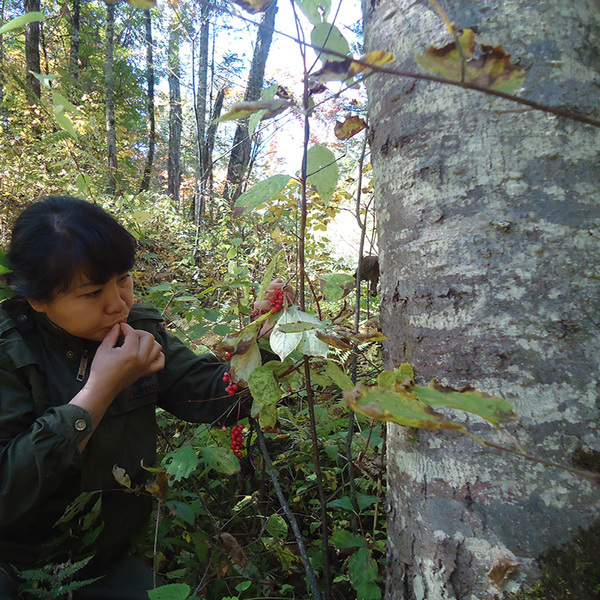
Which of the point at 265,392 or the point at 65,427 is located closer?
the point at 265,392

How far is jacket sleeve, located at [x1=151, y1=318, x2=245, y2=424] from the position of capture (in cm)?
158

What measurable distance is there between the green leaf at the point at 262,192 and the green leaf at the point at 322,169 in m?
0.15

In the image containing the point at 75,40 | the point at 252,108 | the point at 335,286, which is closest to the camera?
the point at 252,108

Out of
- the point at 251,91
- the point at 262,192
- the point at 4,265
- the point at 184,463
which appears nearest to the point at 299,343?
the point at 262,192

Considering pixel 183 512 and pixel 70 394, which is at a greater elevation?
pixel 70 394

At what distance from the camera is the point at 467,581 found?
0.62 meters

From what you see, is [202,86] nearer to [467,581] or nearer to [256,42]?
[256,42]

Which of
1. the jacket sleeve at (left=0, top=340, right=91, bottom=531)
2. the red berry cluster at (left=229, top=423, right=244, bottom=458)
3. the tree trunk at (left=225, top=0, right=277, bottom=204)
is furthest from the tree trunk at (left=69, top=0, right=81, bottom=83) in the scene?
the red berry cluster at (left=229, top=423, right=244, bottom=458)

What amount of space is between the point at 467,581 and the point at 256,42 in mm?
7963

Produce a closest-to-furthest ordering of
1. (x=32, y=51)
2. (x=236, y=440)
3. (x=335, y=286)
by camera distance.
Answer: (x=335, y=286)
(x=236, y=440)
(x=32, y=51)

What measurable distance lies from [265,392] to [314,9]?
801mm

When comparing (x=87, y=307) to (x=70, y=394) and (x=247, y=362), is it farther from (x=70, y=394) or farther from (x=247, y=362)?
(x=247, y=362)

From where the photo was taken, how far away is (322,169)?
98 centimetres

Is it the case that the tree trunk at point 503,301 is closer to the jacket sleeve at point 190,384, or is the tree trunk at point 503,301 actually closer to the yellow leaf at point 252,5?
the yellow leaf at point 252,5
